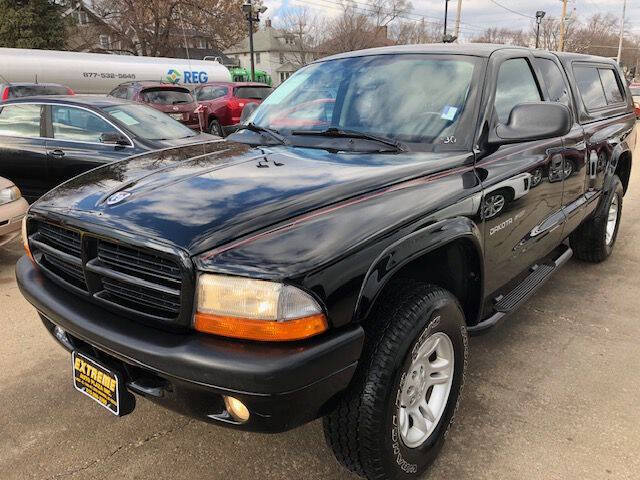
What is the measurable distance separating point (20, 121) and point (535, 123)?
6.27m

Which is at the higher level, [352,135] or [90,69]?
[90,69]

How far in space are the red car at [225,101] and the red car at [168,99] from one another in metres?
0.71

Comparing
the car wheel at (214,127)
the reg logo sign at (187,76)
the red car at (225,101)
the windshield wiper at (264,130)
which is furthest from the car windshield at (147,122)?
the reg logo sign at (187,76)

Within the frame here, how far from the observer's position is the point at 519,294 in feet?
10.2

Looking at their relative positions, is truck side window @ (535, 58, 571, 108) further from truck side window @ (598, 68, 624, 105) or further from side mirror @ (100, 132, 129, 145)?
side mirror @ (100, 132, 129, 145)

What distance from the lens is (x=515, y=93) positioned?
3166 mm

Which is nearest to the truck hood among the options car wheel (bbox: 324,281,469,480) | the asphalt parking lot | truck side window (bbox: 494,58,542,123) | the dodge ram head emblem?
the dodge ram head emblem

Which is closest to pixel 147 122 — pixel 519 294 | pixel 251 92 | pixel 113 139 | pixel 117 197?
pixel 113 139

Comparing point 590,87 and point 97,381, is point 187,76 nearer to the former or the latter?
point 590,87

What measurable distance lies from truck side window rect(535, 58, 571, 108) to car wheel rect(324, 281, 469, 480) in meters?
2.03

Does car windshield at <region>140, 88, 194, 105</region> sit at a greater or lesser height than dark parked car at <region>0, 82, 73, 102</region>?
lesser

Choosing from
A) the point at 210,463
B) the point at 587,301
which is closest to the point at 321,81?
the point at 210,463

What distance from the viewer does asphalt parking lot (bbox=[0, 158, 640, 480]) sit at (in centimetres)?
237

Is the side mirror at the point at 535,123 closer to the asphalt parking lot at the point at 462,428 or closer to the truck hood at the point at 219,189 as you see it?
the truck hood at the point at 219,189
